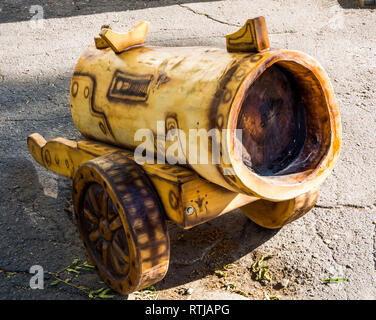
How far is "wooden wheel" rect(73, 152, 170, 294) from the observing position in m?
1.43

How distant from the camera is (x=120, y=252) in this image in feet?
5.01

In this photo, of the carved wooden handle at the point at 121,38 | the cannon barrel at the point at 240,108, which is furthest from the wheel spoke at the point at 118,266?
the carved wooden handle at the point at 121,38

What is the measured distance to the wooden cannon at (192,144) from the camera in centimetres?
132

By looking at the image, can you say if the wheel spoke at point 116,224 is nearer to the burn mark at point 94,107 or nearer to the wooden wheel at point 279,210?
the burn mark at point 94,107

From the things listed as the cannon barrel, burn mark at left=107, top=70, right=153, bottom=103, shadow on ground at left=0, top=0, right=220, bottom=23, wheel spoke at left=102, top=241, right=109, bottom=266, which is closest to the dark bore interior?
the cannon barrel

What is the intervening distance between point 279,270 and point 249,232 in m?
0.25

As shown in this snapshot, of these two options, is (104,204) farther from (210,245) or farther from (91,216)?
(210,245)

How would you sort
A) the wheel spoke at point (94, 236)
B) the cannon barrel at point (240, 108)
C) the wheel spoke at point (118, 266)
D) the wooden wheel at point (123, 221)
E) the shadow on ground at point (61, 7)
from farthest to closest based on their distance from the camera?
the shadow on ground at point (61, 7) < the wheel spoke at point (94, 236) < the wheel spoke at point (118, 266) < the wooden wheel at point (123, 221) < the cannon barrel at point (240, 108)

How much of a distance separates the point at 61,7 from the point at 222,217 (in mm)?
3179

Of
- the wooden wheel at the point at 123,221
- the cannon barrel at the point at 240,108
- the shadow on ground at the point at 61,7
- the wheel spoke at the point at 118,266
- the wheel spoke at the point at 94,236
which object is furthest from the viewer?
the shadow on ground at the point at 61,7

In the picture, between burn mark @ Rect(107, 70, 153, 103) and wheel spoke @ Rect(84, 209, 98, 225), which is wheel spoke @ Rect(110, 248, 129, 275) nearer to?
wheel spoke @ Rect(84, 209, 98, 225)

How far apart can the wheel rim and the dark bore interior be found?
18.5 inches

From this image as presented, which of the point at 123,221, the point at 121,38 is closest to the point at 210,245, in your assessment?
the point at 123,221

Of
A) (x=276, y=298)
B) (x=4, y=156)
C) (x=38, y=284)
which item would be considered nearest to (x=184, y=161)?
(x=276, y=298)
